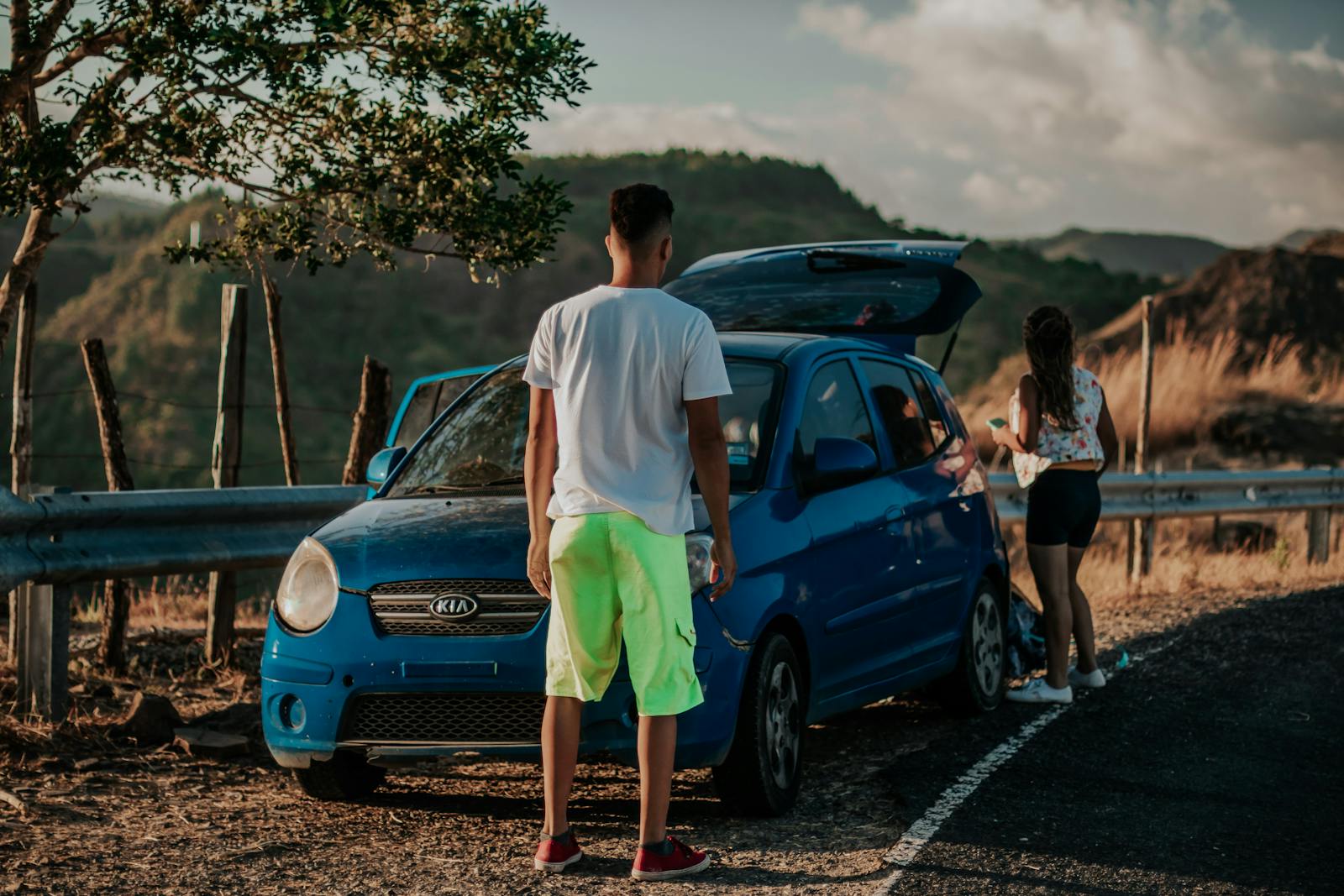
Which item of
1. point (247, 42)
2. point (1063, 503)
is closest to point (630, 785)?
point (1063, 503)

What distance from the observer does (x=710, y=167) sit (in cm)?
9500

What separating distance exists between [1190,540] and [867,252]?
9598 millimetres

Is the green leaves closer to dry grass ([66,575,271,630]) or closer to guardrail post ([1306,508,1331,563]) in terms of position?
dry grass ([66,575,271,630])

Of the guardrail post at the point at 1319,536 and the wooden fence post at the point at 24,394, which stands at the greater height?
the wooden fence post at the point at 24,394

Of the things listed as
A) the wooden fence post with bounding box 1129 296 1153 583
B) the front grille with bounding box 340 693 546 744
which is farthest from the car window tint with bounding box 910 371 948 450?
the wooden fence post with bounding box 1129 296 1153 583

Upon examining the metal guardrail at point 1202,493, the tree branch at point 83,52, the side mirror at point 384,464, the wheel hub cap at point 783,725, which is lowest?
the wheel hub cap at point 783,725

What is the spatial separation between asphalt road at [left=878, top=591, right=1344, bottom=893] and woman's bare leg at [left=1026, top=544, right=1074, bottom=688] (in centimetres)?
24

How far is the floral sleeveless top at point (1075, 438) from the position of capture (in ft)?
27.4

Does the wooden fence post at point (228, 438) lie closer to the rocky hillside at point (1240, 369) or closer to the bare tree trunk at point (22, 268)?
the bare tree trunk at point (22, 268)

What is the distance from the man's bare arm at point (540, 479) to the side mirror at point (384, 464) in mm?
1880

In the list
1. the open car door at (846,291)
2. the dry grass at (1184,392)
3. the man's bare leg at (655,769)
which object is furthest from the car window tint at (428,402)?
the dry grass at (1184,392)

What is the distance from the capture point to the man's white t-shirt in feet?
16.1

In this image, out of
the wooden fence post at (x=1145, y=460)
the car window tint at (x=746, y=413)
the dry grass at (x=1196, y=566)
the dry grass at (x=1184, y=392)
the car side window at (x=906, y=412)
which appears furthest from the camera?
the dry grass at (x=1184, y=392)

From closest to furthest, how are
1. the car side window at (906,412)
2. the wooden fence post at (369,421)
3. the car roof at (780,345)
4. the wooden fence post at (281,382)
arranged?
the car roof at (780,345) < the car side window at (906,412) < the wooden fence post at (281,382) < the wooden fence post at (369,421)
